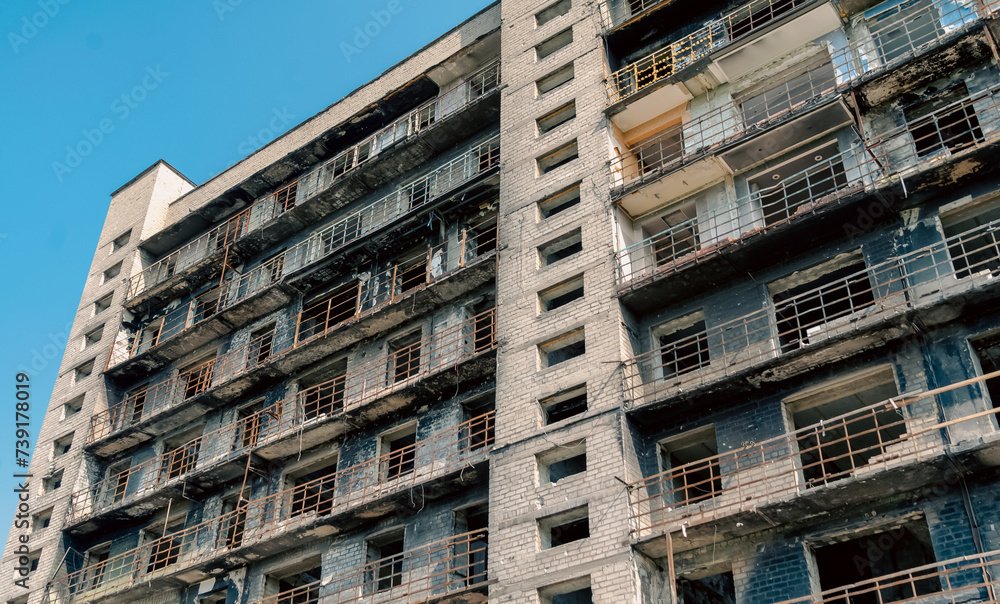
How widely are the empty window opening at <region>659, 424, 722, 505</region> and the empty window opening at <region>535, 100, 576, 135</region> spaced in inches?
427

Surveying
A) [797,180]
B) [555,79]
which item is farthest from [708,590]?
[555,79]

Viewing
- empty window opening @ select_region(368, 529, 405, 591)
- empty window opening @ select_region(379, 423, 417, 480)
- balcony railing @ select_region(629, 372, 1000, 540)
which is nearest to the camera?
balcony railing @ select_region(629, 372, 1000, 540)

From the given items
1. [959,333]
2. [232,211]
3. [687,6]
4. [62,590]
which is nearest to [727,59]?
[687,6]

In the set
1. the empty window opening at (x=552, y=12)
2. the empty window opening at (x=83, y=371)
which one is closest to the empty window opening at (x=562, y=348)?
the empty window opening at (x=552, y=12)

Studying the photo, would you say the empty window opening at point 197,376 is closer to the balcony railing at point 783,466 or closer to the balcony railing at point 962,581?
the balcony railing at point 783,466

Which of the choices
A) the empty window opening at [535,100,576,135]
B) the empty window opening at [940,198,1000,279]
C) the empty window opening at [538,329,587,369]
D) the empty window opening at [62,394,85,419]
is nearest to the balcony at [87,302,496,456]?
the empty window opening at [538,329,587,369]

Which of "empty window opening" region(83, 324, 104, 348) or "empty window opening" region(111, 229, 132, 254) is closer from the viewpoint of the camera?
"empty window opening" region(83, 324, 104, 348)

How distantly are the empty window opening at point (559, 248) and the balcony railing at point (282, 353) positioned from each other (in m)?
2.07

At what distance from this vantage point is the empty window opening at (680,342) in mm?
23906

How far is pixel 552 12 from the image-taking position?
32938mm

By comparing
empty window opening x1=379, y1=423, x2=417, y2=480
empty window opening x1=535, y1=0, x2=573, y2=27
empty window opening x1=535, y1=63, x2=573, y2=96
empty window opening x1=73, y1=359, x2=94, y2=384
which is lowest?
empty window opening x1=379, y1=423, x2=417, y2=480

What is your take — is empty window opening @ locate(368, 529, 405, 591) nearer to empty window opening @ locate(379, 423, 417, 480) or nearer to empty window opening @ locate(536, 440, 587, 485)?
empty window opening @ locate(379, 423, 417, 480)

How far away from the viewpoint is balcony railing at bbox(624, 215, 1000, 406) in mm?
20516

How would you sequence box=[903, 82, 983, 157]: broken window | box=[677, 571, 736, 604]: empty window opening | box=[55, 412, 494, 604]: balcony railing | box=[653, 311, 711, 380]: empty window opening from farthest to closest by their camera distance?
box=[55, 412, 494, 604]: balcony railing < box=[653, 311, 711, 380]: empty window opening < box=[903, 82, 983, 157]: broken window < box=[677, 571, 736, 604]: empty window opening
